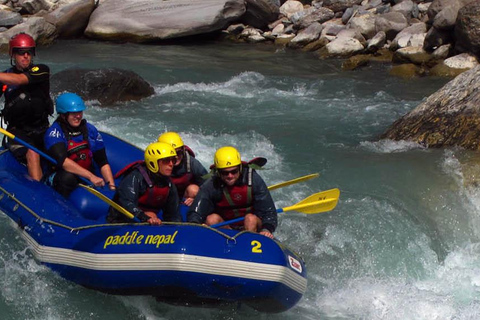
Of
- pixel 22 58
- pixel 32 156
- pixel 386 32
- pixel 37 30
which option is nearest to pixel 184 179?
pixel 32 156

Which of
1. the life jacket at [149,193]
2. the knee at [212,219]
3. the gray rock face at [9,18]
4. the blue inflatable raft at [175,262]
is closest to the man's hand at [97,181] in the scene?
the blue inflatable raft at [175,262]

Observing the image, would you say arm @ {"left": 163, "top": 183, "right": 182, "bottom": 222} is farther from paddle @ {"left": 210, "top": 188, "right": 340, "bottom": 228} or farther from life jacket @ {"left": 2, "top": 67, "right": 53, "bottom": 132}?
life jacket @ {"left": 2, "top": 67, "right": 53, "bottom": 132}

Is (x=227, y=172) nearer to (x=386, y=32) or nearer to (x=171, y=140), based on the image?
(x=171, y=140)

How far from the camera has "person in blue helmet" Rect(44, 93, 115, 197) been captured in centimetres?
534

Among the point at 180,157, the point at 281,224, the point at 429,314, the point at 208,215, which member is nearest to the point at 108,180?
the point at 180,157

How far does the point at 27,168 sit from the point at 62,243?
1256mm

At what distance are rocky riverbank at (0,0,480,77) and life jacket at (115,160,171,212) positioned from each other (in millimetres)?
8206

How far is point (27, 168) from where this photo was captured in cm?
587

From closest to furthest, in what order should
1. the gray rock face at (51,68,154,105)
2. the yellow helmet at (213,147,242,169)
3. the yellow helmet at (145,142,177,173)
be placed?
the yellow helmet at (145,142,177,173) → the yellow helmet at (213,147,242,169) → the gray rock face at (51,68,154,105)

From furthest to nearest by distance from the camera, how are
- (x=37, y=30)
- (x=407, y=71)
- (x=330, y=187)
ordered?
(x=37, y=30), (x=407, y=71), (x=330, y=187)

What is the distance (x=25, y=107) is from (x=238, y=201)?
2.00 m

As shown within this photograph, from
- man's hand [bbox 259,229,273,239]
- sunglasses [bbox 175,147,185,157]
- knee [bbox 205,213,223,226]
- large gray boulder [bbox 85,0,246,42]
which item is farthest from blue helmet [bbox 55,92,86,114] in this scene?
large gray boulder [bbox 85,0,246,42]

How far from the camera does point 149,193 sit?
4.84 metres

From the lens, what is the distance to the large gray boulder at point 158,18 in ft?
49.8
